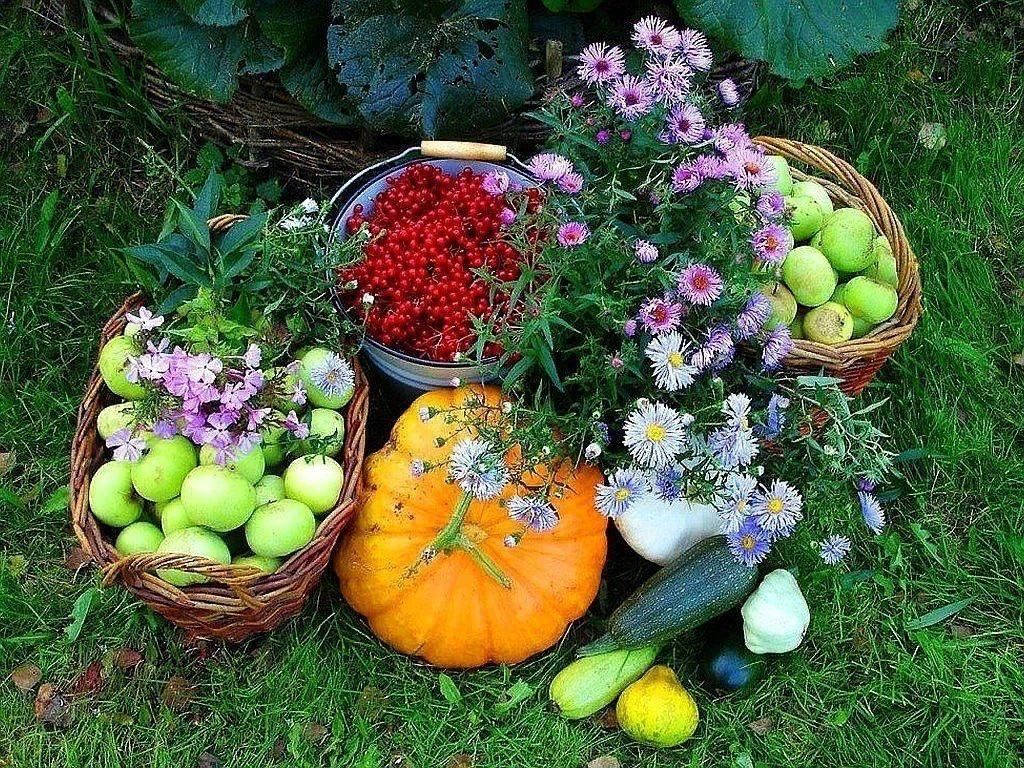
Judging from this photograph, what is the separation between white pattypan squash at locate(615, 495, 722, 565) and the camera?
7.63ft

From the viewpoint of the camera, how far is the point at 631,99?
74.2 inches

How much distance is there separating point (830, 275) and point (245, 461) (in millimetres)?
1301

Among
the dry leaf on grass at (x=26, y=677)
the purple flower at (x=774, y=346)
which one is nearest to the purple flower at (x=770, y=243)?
the purple flower at (x=774, y=346)

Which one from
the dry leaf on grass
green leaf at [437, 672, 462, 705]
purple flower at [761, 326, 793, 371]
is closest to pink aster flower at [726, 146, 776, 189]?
purple flower at [761, 326, 793, 371]

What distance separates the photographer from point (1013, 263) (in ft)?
9.61

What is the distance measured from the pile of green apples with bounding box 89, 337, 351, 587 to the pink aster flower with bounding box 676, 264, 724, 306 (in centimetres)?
77

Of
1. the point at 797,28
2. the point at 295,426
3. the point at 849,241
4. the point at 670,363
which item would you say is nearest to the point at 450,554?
the point at 295,426

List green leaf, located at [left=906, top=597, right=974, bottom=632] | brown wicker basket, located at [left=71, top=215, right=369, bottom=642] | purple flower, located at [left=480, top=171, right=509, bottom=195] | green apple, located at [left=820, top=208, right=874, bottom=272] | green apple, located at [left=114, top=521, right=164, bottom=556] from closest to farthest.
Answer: brown wicker basket, located at [left=71, top=215, right=369, bottom=642]
green apple, located at [left=114, top=521, right=164, bottom=556]
purple flower, located at [left=480, top=171, right=509, bottom=195]
green apple, located at [left=820, top=208, right=874, bottom=272]
green leaf, located at [left=906, top=597, right=974, bottom=632]

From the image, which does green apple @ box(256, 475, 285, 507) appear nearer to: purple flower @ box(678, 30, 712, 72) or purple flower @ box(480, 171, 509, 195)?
purple flower @ box(480, 171, 509, 195)

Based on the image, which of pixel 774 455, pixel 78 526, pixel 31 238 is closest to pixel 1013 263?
pixel 774 455

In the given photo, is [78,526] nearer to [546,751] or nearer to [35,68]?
[546,751]

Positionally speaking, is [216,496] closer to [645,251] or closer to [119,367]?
[119,367]

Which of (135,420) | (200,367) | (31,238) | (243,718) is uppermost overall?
(200,367)

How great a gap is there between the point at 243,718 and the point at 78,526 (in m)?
0.61
